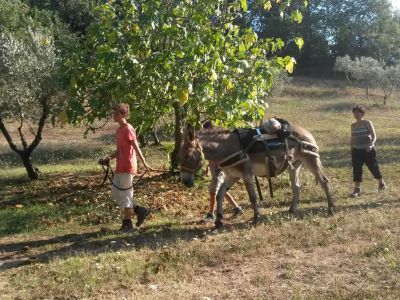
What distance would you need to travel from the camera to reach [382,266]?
602 centimetres

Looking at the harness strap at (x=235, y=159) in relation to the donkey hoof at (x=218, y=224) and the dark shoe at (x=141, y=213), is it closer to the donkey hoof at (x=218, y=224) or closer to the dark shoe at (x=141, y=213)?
the donkey hoof at (x=218, y=224)

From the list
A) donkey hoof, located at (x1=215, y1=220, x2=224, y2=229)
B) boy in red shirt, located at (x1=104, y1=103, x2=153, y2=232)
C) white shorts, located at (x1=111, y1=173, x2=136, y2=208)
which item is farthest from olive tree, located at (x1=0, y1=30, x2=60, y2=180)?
donkey hoof, located at (x1=215, y1=220, x2=224, y2=229)

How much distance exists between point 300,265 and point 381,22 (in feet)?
244

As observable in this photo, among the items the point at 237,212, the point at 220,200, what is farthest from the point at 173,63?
the point at 237,212

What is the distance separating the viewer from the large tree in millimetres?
9805

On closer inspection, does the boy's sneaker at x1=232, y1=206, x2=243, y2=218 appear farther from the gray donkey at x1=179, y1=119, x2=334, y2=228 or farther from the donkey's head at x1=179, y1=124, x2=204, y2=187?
the donkey's head at x1=179, y1=124, x2=204, y2=187

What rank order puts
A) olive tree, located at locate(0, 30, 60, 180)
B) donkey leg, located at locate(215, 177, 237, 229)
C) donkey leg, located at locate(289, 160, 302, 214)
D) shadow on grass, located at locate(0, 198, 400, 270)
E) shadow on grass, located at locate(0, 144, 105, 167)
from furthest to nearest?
shadow on grass, located at locate(0, 144, 105, 167)
olive tree, located at locate(0, 30, 60, 180)
donkey leg, located at locate(289, 160, 302, 214)
donkey leg, located at locate(215, 177, 237, 229)
shadow on grass, located at locate(0, 198, 400, 270)

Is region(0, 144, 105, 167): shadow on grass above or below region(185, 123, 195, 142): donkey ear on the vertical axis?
below

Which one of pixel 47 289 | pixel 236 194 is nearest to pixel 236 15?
pixel 236 194

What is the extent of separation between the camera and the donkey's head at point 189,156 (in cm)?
808

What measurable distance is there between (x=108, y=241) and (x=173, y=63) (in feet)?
13.1

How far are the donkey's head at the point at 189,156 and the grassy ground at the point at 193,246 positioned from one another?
114cm

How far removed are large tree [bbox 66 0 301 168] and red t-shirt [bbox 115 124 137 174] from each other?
51.2 inches

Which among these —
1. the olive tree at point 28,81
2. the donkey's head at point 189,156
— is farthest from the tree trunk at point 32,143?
the donkey's head at point 189,156
